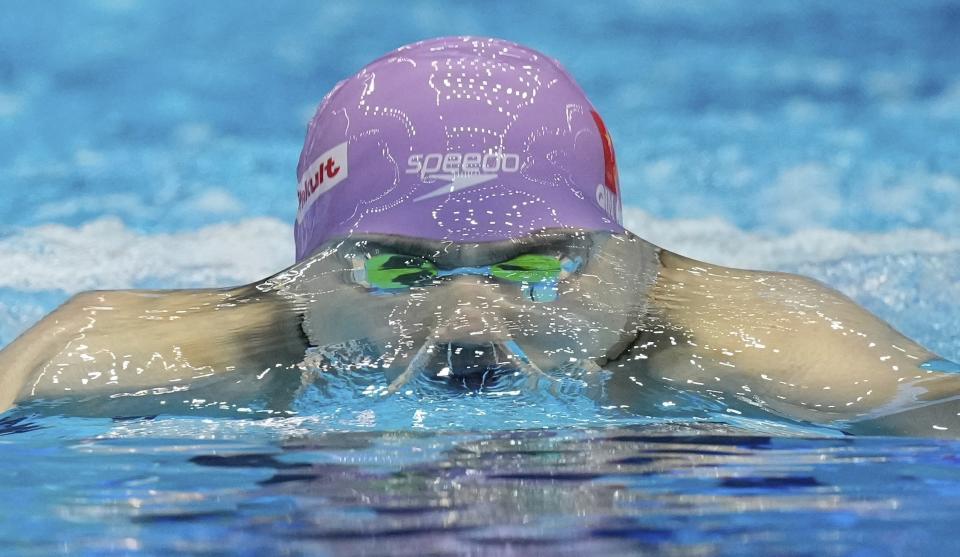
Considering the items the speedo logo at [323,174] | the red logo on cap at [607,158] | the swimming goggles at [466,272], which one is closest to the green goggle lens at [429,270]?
the swimming goggles at [466,272]

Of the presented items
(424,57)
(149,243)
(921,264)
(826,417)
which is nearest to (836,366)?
(826,417)

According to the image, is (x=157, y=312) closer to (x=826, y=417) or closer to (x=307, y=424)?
(x=307, y=424)

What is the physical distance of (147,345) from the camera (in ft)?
8.54

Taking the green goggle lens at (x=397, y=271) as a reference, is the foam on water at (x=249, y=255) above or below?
above

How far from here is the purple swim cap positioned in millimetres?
2994

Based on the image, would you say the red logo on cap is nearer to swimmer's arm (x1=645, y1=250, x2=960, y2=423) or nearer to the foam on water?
swimmer's arm (x1=645, y1=250, x2=960, y2=423)

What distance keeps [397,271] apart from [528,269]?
1.15 ft

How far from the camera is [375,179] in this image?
3121mm

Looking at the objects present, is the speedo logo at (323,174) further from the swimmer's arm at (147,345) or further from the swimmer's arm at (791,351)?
the swimmer's arm at (791,351)

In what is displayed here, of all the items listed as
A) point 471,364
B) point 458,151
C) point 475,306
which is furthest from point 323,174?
point 471,364

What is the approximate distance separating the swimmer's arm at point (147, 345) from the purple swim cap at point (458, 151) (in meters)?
0.41

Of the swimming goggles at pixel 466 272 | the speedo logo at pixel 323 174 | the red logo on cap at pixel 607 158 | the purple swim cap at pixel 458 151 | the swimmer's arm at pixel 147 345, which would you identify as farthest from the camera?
the red logo on cap at pixel 607 158

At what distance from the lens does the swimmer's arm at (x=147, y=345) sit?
2492 mm

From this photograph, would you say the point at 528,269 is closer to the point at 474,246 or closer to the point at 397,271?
the point at 474,246
